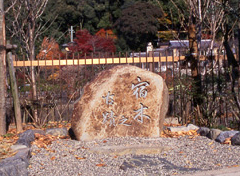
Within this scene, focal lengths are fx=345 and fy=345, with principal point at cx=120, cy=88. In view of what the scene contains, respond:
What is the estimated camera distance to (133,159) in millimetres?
A: 5148

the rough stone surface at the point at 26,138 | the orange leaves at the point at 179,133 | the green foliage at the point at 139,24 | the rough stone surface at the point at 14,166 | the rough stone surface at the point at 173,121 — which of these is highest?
the green foliage at the point at 139,24

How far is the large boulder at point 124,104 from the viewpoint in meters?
6.36

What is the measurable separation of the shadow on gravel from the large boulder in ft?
3.90

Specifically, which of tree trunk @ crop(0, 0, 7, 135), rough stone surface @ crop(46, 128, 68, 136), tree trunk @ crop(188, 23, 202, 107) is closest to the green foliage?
tree trunk @ crop(188, 23, 202, 107)

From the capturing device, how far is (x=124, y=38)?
3139 centimetres

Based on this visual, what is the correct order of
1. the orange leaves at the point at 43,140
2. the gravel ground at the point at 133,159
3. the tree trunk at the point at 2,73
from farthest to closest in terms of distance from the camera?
the tree trunk at the point at 2,73
the orange leaves at the point at 43,140
the gravel ground at the point at 133,159

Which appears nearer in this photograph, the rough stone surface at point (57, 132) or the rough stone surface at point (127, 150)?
the rough stone surface at point (127, 150)

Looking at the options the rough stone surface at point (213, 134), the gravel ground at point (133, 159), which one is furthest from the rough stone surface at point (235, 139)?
the rough stone surface at point (213, 134)

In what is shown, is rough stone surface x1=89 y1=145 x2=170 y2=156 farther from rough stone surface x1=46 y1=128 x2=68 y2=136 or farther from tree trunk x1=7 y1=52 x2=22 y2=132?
tree trunk x1=7 y1=52 x2=22 y2=132

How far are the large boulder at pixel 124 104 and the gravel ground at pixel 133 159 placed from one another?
0.26m

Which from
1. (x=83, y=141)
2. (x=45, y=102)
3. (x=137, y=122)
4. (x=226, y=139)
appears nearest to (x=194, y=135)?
(x=226, y=139)

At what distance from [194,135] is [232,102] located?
1.41 meters

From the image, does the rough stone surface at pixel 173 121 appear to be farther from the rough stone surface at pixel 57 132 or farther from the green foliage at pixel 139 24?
the green foliage at pixel 139 24

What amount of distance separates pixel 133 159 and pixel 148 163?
11.2 inches
